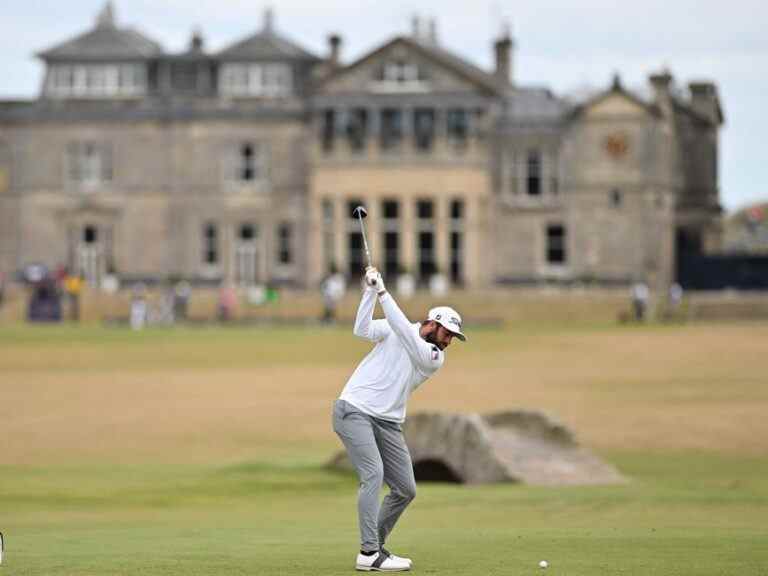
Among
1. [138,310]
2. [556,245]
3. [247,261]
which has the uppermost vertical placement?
[556,245]

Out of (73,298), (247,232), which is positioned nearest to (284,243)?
(247,232)

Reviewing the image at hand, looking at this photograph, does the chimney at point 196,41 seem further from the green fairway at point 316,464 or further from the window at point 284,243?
the green fairway at point 316,464

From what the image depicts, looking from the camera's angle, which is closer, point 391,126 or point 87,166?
point 391,126

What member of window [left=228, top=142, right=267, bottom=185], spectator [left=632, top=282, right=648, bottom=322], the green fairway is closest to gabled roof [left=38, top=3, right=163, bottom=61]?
window [left=228, top=142, right=267, bottom=185]

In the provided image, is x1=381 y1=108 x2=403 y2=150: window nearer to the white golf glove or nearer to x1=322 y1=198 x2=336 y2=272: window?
x1=322 y1=198 x2=336 y2=272: window

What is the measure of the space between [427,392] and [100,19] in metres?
57.1

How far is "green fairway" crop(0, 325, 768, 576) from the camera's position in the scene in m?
16.8

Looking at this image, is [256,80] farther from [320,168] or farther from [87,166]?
[87,166]

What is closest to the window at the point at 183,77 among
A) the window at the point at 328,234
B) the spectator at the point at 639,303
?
the window at the point at 328,234

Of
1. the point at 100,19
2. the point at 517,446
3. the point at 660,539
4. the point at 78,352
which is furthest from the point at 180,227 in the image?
the point at 660,539

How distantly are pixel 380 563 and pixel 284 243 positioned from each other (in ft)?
257

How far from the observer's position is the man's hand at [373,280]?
50.0 feet

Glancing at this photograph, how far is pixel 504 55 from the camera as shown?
320ft

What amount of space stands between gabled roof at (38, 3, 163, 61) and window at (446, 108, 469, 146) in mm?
13280
